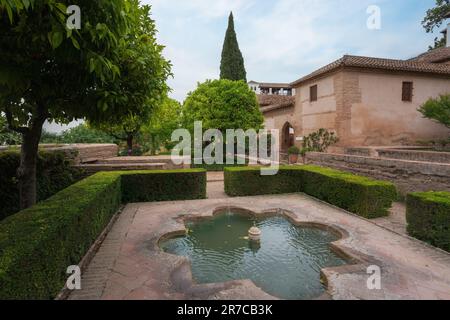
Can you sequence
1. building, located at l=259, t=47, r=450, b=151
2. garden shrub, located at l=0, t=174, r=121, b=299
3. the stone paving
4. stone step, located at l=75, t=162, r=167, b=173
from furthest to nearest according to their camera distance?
building, located at l=259, t=47, r=450, b=151, stone step, located at l=75, t=162, r=167, b=173, the stone paving, garden shrub, located at l=0, t=174, r=121, b=299

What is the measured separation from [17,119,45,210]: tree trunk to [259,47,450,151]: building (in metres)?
15.5

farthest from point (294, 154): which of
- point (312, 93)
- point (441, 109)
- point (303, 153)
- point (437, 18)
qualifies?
point (437, 18)

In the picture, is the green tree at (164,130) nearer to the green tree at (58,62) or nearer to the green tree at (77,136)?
the green tree at (77,136)

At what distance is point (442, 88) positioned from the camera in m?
17.5

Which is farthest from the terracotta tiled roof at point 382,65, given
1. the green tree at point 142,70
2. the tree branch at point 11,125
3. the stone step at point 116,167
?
the tree branch at point 11,125

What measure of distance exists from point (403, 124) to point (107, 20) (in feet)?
61.7

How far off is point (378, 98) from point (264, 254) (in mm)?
14930

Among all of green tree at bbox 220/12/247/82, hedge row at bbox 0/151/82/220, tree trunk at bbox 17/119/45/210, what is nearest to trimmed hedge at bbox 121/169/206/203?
hedge row at bbox 0/151/82/220

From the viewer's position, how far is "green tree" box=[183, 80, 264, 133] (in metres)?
18.3

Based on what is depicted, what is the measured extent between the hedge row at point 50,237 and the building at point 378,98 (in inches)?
563

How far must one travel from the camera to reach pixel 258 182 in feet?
37.3

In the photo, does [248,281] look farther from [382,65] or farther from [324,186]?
[382,65]

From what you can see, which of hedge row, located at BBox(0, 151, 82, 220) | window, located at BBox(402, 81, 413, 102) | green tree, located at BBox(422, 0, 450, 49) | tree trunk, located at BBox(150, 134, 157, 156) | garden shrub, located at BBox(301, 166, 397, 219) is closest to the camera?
hedge row, located at BBox(0, 151, 82, 220)

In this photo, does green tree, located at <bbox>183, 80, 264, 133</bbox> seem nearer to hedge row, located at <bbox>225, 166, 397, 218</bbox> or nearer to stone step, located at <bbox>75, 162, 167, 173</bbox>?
stone step, located at <bbox>75, 162, 167, 173</bbox>
